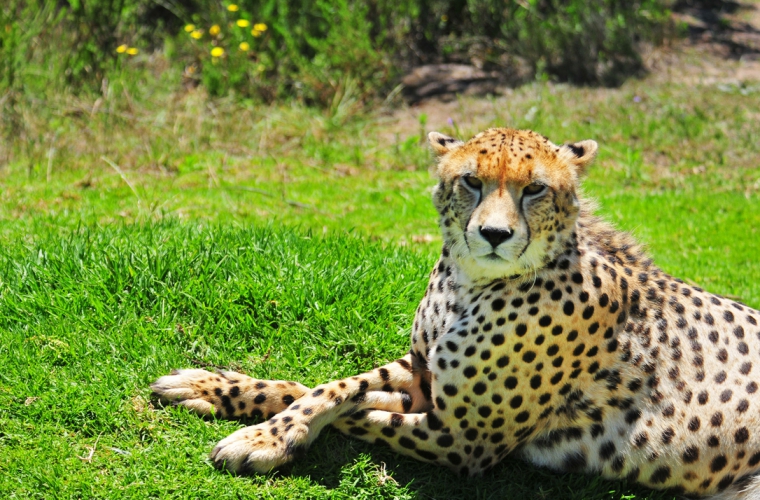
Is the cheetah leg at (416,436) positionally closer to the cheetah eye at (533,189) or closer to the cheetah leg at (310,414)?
the cheetah leg at (310,414)

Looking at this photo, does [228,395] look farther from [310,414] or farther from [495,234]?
[495,234]

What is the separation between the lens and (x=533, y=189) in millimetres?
3250

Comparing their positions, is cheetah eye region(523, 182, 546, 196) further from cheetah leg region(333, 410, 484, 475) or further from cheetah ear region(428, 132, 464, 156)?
cheetah leg region(333, 410, 484, 475)

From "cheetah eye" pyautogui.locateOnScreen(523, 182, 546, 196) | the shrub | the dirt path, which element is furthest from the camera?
the dirt path

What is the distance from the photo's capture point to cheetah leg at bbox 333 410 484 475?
3447mm

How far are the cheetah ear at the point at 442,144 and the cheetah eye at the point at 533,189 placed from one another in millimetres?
430

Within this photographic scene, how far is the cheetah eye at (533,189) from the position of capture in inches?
128

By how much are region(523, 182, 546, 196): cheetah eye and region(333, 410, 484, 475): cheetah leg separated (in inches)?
39.0

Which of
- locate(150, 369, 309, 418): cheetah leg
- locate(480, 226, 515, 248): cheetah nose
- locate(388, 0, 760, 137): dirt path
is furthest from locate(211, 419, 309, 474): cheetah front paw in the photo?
locate(388, 0, 760, 137): dirt path

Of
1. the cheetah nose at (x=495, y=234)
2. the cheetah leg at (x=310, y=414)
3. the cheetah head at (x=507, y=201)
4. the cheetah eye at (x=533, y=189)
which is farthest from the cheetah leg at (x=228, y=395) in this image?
the cheetah eye at (x=533, y=189)

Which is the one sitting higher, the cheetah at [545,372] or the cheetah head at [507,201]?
the cheetah head at [507,201]

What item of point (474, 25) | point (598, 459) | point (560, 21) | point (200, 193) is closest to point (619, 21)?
point (560, 21)

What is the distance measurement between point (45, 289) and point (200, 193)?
9.18 ft

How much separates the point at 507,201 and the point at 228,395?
149cm
